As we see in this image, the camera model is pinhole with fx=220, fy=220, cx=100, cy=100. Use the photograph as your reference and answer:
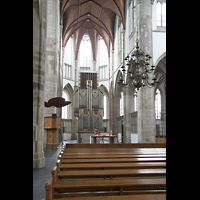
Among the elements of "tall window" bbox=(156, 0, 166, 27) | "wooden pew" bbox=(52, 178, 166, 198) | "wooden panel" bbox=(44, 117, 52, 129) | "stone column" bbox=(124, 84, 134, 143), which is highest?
"tall window" bbox=(156, 0, 166, 27)

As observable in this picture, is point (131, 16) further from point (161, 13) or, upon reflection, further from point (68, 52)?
point (68, 52)

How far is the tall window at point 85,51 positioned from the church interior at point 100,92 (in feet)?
0.39

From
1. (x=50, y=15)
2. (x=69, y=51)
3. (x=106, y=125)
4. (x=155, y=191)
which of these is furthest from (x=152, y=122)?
(x=69, y=51)

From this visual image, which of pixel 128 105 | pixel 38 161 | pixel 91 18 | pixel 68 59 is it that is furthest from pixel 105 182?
pixel 68 59

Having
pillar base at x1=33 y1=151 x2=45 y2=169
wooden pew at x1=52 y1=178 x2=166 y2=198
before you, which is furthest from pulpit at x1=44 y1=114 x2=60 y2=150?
wooden pew at x1=52 y1=178 x2=166 y2=198

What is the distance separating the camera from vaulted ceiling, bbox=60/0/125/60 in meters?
18.7

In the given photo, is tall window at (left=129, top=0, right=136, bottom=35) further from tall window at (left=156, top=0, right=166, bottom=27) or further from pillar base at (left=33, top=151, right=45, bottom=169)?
pillar base at (left=33, top=151, right=45, bottom=169)

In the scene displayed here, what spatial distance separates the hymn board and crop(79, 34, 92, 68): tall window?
17.9ft

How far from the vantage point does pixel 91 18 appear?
23344mm

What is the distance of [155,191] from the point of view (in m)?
2.96

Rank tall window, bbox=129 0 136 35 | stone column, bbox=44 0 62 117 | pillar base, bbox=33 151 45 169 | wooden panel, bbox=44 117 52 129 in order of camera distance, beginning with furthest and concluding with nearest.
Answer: tall window, bbox=129 0 136 35 < stone column, bbox=44 0 62 117 < wooden panel, bbox=44 117 52 129 < pillar base, bbox=33 151 45 169
